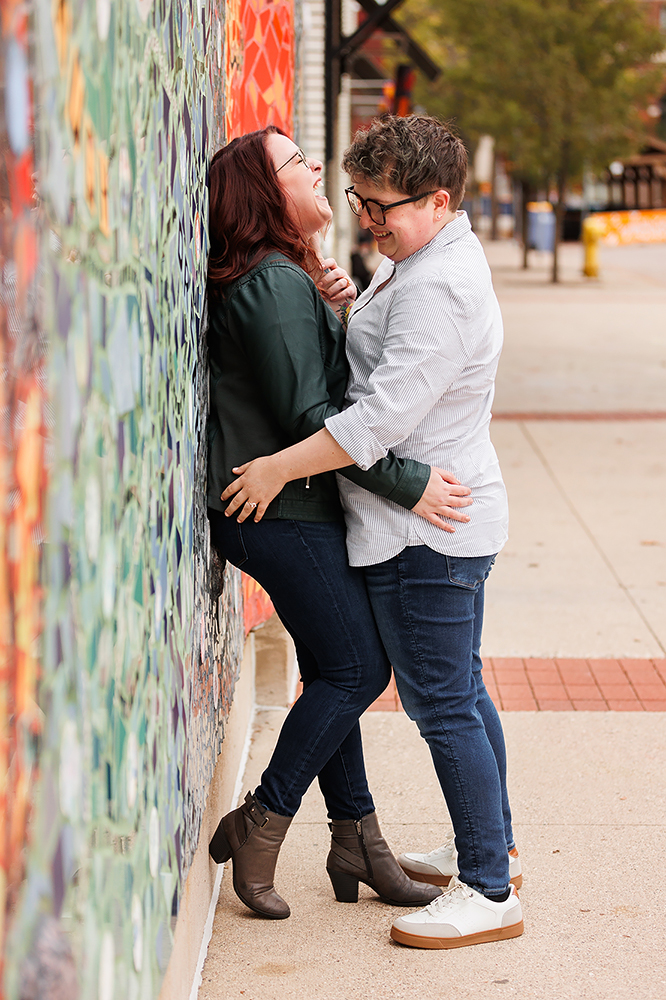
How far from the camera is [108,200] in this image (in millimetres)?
1599

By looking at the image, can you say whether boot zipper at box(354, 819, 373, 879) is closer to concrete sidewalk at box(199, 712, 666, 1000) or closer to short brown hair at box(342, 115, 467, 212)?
concrete sidewalk at box(199, 712, 666, 1000)

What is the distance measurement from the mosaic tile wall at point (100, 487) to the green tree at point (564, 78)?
2522cm

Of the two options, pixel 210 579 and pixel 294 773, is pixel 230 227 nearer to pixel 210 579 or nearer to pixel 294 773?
pixel 210 579

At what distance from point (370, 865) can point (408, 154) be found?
1.72m

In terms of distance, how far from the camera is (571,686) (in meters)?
4.50

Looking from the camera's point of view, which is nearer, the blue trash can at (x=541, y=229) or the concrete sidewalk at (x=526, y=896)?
the concrete sidewalk at (x=526, y=896)

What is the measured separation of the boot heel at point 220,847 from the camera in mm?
2857

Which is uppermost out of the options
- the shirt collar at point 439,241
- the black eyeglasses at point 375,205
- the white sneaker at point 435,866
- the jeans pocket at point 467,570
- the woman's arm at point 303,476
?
the black eyeglasses at point 375,205

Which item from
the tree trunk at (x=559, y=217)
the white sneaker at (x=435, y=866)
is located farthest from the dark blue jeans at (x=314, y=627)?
the tree trunk at (x=559, y=217)

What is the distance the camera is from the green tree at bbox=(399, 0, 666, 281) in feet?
89.2

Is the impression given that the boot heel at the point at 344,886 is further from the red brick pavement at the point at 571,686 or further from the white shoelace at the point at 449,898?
the red brick pavement at the point at 571,686

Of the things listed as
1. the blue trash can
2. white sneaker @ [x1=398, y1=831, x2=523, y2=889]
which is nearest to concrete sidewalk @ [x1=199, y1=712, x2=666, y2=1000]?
white sneaker @ [x1=398, y1=831, x2=523, y2=889]

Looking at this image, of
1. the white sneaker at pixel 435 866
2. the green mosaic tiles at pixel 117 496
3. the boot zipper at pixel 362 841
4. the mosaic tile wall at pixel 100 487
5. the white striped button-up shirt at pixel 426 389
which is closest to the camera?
the mosaic tile wall at pixel 100 487

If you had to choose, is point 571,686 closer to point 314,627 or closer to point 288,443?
point 314,627
